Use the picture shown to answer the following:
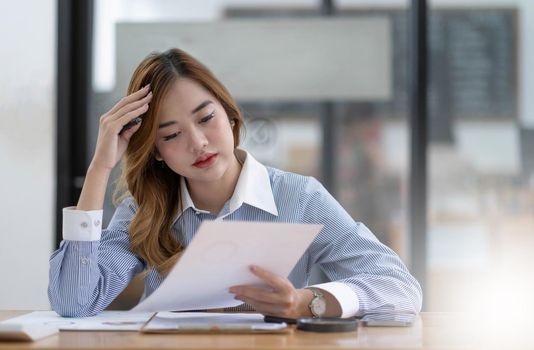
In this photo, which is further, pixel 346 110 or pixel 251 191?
pixel 346 110

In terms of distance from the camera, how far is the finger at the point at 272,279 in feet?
5.80

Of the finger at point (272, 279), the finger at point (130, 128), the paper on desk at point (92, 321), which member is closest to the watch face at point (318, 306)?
the finger at point (272, 279)

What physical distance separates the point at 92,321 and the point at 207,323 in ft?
0.97

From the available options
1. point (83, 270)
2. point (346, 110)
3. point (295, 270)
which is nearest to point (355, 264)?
point (295, 270)

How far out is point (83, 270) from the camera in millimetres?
2100

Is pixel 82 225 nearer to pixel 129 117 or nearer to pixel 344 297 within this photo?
pixel 129 117

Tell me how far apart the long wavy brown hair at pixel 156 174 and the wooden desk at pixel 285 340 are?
527 millimetres

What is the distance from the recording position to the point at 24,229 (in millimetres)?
4145

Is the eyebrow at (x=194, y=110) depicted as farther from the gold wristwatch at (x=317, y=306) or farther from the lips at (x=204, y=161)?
the gold wristwatch at (x=317, y=306)

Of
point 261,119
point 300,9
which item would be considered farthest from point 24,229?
point 300,9

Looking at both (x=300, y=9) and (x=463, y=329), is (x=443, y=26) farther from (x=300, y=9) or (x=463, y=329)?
(x=463, y=329)

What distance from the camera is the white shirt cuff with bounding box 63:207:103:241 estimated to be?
6.77ft

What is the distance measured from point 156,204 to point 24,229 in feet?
6.65

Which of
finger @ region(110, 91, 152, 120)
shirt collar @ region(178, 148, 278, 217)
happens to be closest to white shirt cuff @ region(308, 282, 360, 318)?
shirt collar @ region(178, 148, 278, 217)
